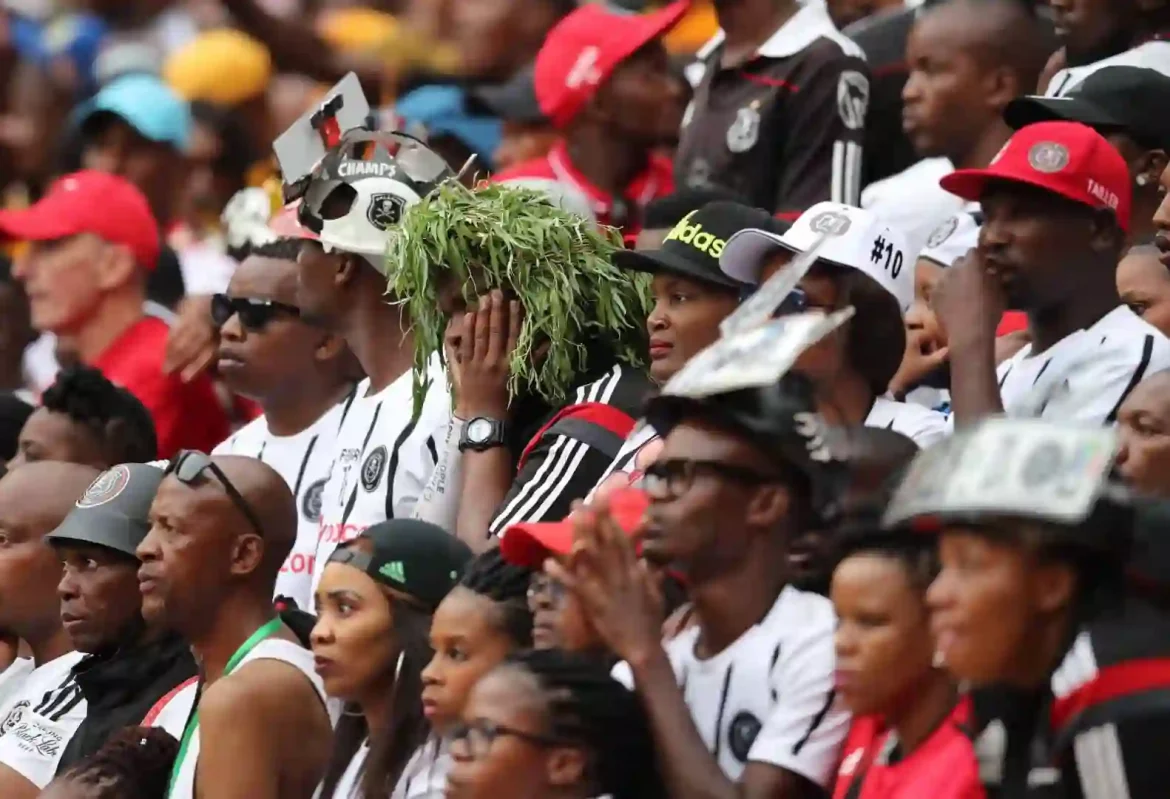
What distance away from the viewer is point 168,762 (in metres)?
6.10

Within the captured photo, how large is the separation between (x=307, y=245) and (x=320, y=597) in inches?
71.7

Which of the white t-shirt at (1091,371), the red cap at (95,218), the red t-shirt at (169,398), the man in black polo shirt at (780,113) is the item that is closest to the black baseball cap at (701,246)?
the white t-shirt at (1091,371)

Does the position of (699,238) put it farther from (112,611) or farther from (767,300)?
(112,611)

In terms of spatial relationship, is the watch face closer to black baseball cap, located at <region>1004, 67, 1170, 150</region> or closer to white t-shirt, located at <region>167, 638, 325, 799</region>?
white t-shirt, located at <region>167, 638, 325, 799</region>

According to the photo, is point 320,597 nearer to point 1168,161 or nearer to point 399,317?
point 399,317

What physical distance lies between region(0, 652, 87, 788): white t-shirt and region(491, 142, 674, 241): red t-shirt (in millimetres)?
2369

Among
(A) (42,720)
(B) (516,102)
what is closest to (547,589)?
(A) (42,720)

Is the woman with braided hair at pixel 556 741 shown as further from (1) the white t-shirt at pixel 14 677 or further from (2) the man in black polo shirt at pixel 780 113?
(2) the man in black polo shirt at pixel 780 113

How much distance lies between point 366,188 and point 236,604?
142 cm

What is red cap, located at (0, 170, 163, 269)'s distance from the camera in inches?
384

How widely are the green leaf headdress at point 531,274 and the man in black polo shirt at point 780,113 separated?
126cm

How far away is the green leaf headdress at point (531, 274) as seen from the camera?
646 cm

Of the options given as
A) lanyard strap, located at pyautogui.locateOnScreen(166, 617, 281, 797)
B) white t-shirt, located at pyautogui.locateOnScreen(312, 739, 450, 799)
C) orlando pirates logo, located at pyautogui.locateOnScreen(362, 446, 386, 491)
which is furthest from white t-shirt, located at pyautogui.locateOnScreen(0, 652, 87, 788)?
white t-shirt, located at pyautogui.locateOnScreen(312, 739, 450, 799)

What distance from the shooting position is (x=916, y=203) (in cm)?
805
